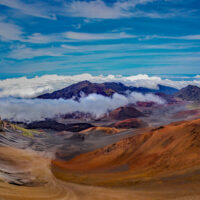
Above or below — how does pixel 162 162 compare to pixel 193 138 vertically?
below

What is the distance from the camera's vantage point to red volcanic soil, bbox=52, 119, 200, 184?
52447 millimetres

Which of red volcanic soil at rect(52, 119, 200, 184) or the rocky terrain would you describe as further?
red volcanic soil at rect(52, 119, 200, 184)

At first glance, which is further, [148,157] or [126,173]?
[148,157]

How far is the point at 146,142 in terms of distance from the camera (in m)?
81.2

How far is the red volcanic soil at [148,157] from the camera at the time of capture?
5245 cm

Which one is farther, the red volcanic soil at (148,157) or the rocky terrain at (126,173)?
the red volcanic soil at (148,157)

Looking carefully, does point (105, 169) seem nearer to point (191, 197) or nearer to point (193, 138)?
point (193, 138)

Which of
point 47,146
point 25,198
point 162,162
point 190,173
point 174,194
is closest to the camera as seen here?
point 25,198

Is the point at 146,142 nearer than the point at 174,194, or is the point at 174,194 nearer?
the point at 174,194

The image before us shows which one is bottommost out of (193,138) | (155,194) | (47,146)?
(47,146)

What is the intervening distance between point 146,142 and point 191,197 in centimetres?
4864

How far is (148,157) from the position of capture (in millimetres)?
66750

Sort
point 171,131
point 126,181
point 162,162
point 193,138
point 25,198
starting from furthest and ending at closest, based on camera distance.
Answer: point 171,131, point 193,138, point 162,162, point 126,181, point 25,198

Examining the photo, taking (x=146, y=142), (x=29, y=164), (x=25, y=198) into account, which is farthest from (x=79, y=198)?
(x=146, y=142)
